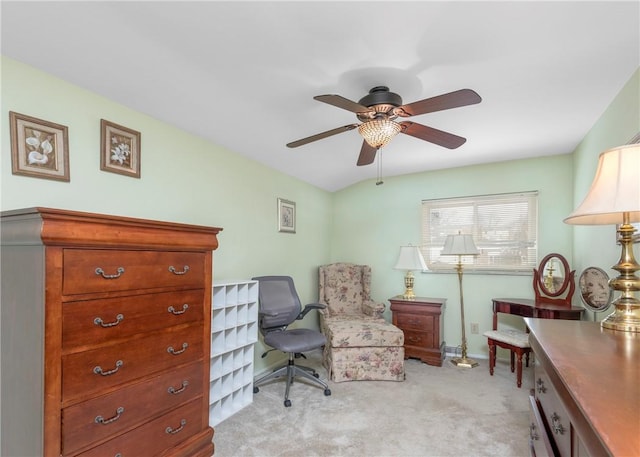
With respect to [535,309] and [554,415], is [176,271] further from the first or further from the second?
[535,309]

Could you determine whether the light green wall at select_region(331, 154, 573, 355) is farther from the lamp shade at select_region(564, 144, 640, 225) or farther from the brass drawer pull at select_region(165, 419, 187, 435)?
the brass drawer pull at select_region(165, 419, 187, 435)

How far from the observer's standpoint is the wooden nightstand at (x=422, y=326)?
11.8 ft

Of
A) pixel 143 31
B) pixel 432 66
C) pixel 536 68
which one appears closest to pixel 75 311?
pixel 143 31

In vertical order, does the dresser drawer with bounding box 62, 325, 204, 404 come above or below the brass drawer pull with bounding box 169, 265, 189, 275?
below

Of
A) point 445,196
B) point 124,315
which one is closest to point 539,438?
point 124,315

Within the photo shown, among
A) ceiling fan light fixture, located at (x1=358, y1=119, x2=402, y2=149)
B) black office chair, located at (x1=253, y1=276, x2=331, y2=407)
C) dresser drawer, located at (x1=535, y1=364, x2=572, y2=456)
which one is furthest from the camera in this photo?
black office chair, located at (x1=253, y1=276, x2=331, y2=407)

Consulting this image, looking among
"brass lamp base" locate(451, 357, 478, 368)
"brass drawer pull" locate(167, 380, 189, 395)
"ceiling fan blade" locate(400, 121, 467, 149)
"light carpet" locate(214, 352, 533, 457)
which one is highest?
"ceiling fan blade" locate(400, 121, 467, 149)

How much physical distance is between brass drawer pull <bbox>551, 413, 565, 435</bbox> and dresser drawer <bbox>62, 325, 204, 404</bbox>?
1.67m

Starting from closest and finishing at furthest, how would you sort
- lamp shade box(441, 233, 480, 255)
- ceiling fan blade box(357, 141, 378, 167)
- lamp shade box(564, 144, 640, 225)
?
lamp shade box(564, 144, 640, 225), ceiling fan blade box(357, 141, 378, 167), lamp shade box(441, 233, 480, 255)

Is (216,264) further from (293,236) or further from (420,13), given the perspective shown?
(420,13)

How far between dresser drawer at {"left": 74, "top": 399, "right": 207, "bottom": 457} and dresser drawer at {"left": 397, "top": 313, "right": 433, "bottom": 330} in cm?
243

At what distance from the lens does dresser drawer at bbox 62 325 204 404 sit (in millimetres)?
1326

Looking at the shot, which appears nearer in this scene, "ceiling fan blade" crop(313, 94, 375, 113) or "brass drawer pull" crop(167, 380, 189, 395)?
"ceiling fan blade" crop(313, 94, 375, 113)

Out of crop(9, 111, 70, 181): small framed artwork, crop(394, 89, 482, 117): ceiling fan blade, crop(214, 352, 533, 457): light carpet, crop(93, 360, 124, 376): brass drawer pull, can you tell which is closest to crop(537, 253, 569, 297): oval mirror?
crop(214, 352, 533, 457): light carpet
